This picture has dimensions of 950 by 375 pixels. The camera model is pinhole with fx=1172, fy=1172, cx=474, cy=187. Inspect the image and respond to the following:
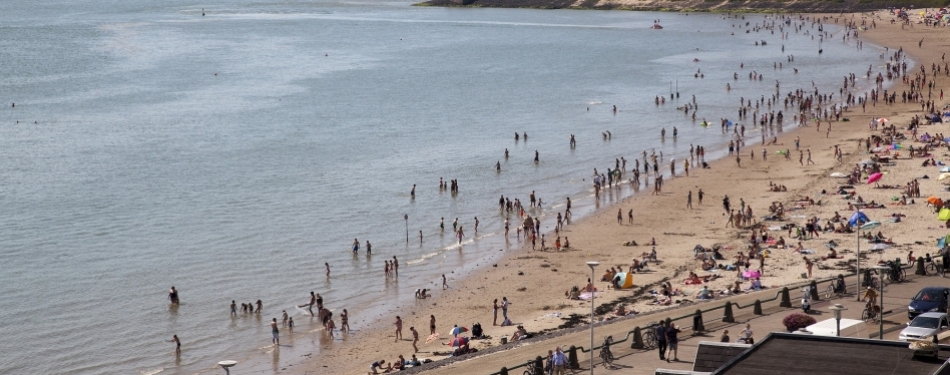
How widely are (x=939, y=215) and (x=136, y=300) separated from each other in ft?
88.4

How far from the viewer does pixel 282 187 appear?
56.6 metres

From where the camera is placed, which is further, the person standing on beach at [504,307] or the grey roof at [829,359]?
Answer: the person standing on beach at [504,307]

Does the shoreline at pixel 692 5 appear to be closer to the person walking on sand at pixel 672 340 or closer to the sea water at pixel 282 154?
the sea water at pixel 282 154

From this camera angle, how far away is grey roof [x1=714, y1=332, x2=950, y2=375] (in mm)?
17250

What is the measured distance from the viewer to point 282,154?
215 feet

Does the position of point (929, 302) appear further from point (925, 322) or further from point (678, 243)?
point (678, 243)

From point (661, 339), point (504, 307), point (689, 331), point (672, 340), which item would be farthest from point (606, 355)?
point (504, 307)

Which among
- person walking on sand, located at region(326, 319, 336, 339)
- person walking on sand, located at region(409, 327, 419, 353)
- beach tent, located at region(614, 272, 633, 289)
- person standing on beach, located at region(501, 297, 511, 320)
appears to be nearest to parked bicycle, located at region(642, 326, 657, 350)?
person walking on sand, located at region(409, 327, 419, 353)

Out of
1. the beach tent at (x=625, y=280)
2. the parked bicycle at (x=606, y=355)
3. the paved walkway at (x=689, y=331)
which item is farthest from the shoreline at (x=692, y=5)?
the parked bicycle at (x=606, y=355)

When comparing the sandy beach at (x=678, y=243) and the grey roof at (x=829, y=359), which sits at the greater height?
the grey roof at (x=829, y=359)

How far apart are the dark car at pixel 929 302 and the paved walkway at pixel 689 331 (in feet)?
1.60

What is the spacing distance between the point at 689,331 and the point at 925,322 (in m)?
5.32

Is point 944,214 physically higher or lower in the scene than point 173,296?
higher

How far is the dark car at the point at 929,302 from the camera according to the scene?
85.0 ft
